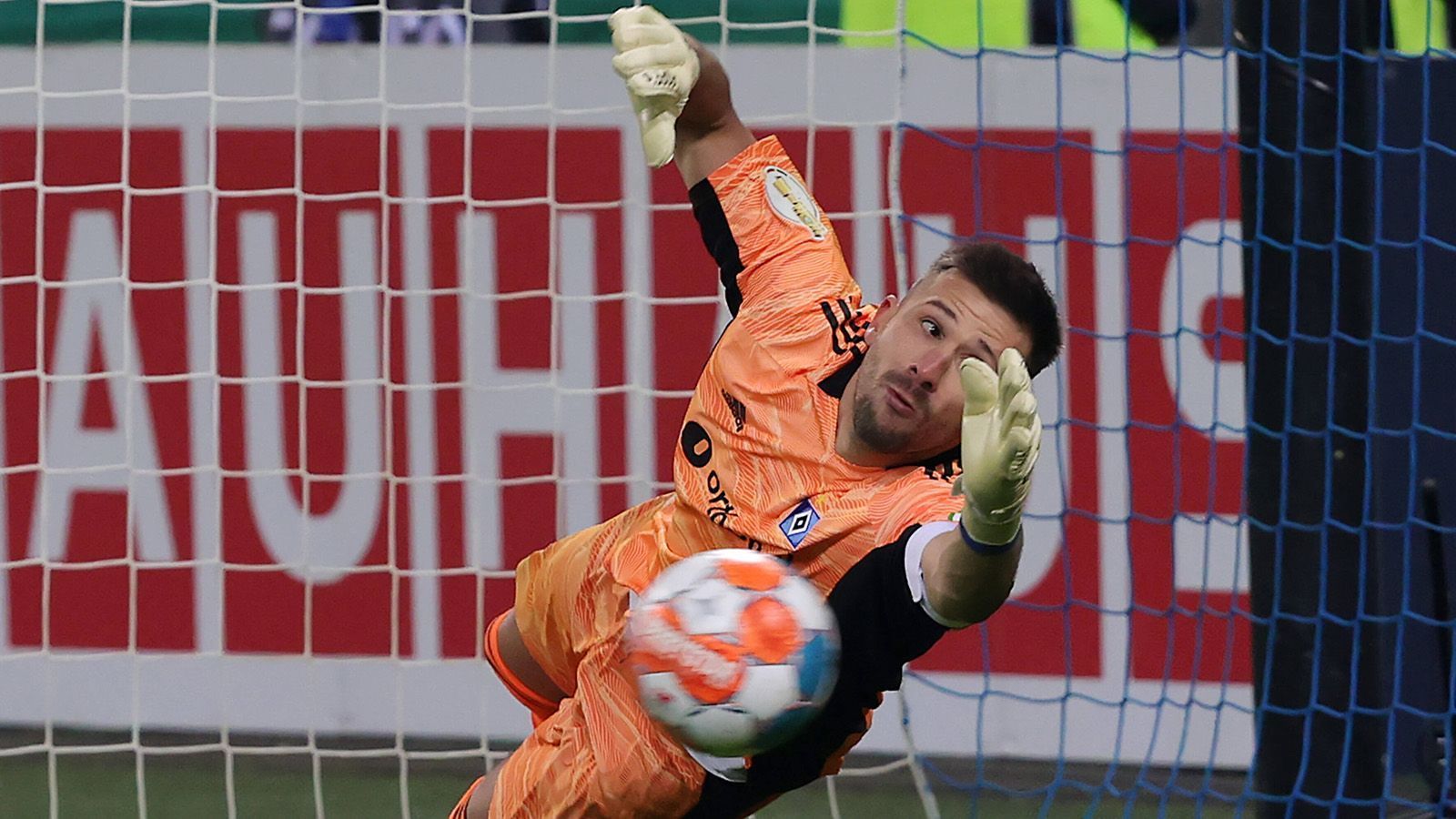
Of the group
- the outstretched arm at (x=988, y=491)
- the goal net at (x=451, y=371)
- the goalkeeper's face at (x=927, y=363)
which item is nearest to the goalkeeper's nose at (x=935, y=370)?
the goalkeeper's face at (x=927, y=363)

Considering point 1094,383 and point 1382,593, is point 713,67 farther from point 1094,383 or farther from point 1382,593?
point 1382,593

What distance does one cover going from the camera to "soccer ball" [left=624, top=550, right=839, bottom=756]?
2543mm

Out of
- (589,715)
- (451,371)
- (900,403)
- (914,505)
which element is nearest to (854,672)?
(914,505)

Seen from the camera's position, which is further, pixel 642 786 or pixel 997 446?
pixel 642 786

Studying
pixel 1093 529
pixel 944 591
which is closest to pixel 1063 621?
pixel 1093 529

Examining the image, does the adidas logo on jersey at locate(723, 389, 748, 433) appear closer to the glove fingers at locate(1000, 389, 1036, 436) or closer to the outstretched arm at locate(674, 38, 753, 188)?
the outstretched arm at locate(674, 38, 753, 188)

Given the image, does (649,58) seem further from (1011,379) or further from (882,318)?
(1011,379)

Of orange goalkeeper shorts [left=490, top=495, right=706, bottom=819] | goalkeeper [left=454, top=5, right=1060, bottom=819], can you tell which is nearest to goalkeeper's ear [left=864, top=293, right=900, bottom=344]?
goalkeeper [left=454, top=5, right=1060, bottom=819]

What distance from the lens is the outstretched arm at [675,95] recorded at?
122 inches

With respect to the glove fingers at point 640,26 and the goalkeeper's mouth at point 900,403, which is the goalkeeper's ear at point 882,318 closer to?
the goalkeeper's mouth at point 900,403

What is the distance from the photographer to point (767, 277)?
3186 millimetres

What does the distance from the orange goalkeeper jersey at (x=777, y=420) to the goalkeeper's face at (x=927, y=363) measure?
7 cm

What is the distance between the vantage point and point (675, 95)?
10.2 feet

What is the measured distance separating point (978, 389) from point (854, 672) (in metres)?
0.64
